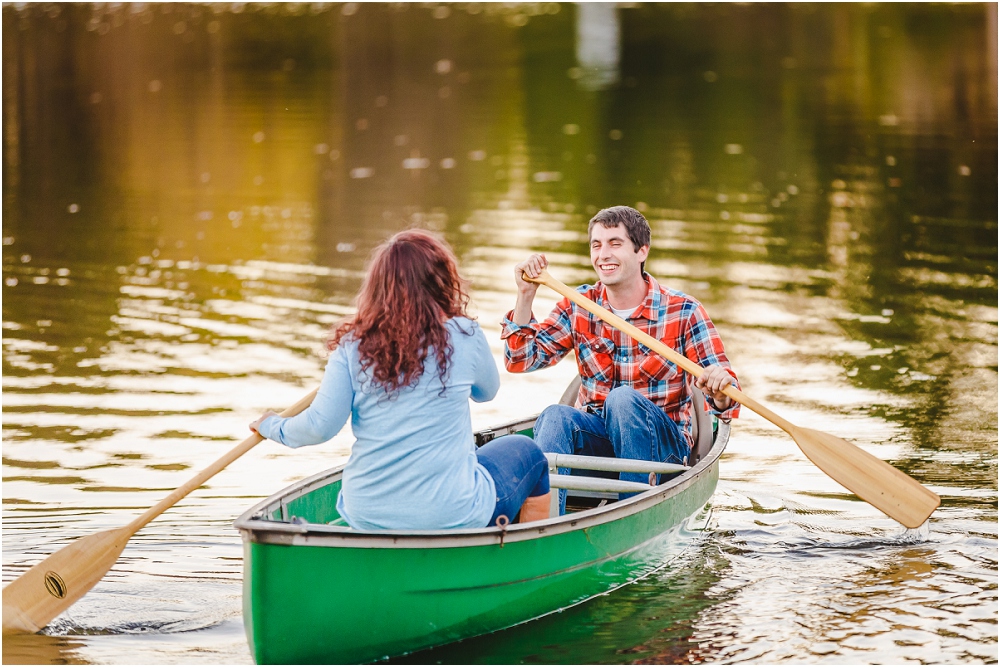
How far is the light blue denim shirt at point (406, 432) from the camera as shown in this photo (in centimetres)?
410

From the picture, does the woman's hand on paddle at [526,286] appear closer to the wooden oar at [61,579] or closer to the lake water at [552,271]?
the wooden oar at [61,579]

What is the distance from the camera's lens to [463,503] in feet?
14.1

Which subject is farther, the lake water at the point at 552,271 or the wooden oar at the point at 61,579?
the lake water at the point at 552,271

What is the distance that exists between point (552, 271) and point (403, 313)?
21.3 ft

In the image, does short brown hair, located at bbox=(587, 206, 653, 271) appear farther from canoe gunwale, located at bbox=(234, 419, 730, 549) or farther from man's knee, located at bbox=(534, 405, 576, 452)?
canoe gunwale, located at bbox=(234, 419, 730, 549)

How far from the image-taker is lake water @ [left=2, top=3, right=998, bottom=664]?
5.05 meters

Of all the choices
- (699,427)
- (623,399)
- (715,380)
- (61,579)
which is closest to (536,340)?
(623,399)

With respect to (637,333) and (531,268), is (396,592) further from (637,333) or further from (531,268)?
(637,333)

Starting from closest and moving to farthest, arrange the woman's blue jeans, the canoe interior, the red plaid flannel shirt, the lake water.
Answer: the woman's blue jeans, the canoe interior, the lake water, the red plaid flannel shirt

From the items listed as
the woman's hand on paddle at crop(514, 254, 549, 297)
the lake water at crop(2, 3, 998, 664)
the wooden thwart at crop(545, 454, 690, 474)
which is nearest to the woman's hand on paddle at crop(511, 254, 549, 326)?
the woman's hand on paddle at crop(514, 254, 549, 297)

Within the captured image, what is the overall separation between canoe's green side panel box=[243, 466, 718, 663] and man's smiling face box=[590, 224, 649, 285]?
1.02m

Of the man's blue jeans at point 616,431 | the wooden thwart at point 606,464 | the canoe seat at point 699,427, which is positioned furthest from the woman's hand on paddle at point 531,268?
the canoe seat at point 699,427

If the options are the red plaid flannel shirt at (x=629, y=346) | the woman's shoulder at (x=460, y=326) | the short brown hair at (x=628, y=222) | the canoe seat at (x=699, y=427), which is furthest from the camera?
the canoe seat at (x=699, y=427)

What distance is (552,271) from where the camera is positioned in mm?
10523
